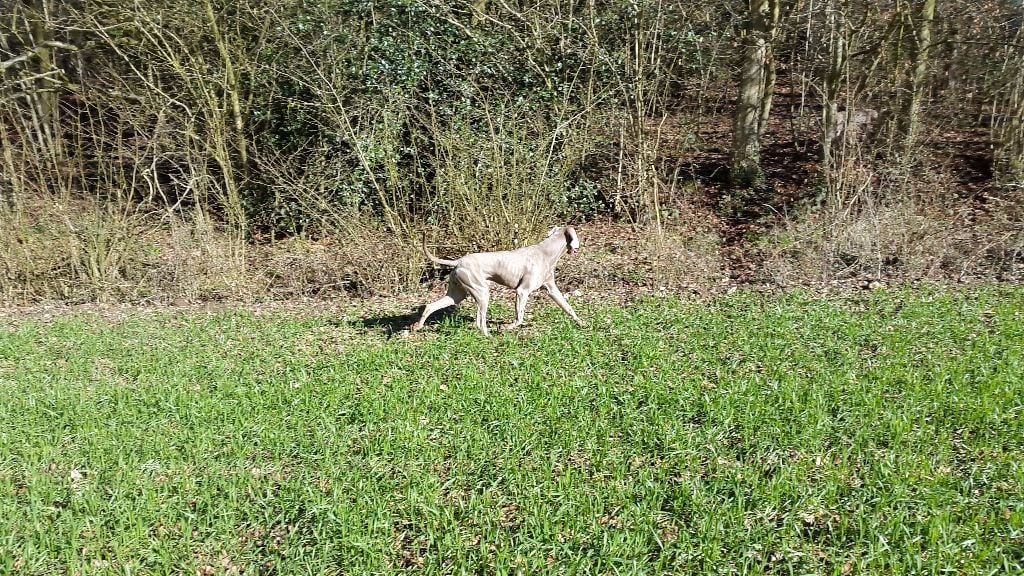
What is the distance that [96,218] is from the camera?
1346cm

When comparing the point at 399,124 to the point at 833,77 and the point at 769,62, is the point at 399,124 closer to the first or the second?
the point at 769,62

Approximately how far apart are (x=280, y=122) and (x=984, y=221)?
623 inches

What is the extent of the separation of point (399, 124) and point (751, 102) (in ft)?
30.1

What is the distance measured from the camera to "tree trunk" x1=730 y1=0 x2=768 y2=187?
1725 cm

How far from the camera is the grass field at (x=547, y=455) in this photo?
412 centimetres

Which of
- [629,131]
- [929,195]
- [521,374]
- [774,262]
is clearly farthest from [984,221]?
[521,374]

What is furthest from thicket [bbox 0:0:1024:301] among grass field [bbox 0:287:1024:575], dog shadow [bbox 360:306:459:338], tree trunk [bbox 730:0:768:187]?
grass field [bbox 0:287:1024:575]

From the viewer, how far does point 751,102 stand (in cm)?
1756

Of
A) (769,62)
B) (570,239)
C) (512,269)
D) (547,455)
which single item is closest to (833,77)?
(769,62)

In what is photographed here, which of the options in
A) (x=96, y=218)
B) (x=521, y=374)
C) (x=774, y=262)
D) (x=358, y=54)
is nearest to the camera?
(x=521, y=374)

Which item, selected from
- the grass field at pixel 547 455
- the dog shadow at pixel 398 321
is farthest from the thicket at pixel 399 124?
the grass field at pixel 547 455

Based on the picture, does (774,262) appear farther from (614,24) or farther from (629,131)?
(614,24)

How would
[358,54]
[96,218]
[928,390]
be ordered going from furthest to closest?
[358,54], [96,218], [928,390]

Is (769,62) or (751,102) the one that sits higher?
(769,62)
